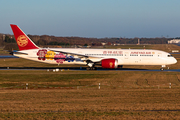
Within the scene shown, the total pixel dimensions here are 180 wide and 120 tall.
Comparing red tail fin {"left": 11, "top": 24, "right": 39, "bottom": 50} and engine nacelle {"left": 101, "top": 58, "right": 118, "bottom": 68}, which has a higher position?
red tail fin {"left": 11, "top": 24, "right": 39, "bottom": 50}

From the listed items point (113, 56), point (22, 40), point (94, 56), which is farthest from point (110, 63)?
point (22, 40)

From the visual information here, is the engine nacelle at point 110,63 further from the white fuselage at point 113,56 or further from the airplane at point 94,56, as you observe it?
the white fuselage at point 113,56

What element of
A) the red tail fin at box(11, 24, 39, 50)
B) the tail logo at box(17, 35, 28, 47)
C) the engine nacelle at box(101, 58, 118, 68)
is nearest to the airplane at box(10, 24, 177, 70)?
the red tail fin at box(11, 24, 39, 50)

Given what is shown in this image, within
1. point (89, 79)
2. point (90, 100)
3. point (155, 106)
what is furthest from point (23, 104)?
point (89, 79)

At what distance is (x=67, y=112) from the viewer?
52.8 ft

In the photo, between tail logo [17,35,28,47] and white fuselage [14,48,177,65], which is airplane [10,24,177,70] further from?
tail logo [17,35,28,47]

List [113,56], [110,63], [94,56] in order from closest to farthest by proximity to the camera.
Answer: [110,63]
[113,56]
[94,56]

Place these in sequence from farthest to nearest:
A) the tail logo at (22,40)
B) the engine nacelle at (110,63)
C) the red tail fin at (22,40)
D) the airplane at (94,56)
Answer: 1. the tail logo at (22,40)
2. the red tail fin at (22,40)
3. the airplane at (94,56)
4. the engine nacelle at (110,63)

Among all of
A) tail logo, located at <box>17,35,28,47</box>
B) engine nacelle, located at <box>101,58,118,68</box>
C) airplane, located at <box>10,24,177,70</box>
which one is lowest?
engine nacelle, located at <box>101,58,118,68</box>

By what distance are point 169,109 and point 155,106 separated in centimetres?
124

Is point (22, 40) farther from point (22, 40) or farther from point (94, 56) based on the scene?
point (94, 56)

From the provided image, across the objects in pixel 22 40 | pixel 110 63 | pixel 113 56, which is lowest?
pixel 110 63

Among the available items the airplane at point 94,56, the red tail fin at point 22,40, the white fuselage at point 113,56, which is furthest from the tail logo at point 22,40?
the white fuselage at point 113,56

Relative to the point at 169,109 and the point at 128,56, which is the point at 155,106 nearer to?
the point at 169,109
